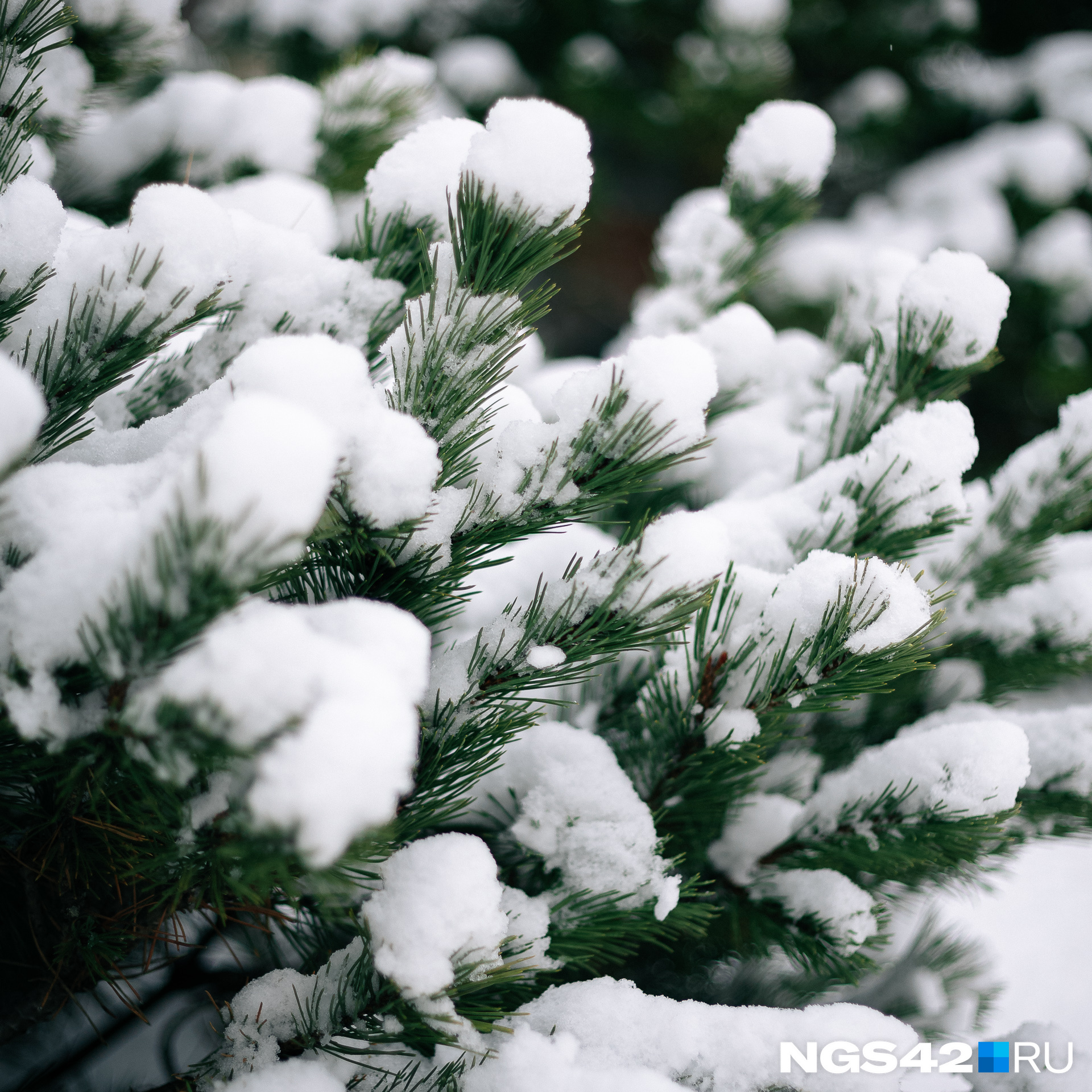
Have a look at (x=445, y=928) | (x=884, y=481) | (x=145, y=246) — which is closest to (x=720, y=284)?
(x=884, y=481)

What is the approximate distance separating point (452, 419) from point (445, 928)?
323 mm

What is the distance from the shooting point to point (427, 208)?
630 millimetres

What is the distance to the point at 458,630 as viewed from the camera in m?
0.84

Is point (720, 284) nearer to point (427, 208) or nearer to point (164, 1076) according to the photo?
point (427, 208)

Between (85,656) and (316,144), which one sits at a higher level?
(316,144)

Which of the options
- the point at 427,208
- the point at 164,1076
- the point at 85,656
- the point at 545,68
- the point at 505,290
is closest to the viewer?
the point at 85,656

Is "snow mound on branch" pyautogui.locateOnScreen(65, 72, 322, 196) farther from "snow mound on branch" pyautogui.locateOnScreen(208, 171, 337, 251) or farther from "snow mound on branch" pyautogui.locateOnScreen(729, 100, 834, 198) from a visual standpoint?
"snow mound on branch" pyautogui.locateOnScreen(729, 100, 834, 198)

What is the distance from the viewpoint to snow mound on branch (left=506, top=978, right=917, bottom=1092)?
0.54m

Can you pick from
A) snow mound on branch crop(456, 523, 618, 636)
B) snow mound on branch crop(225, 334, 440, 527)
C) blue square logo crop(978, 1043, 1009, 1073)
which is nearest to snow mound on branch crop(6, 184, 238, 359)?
snow mound on branch crop(225, 334, 440, 527)

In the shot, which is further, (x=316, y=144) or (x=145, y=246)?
(x=316, y=144)

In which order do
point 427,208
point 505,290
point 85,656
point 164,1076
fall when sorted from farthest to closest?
1. point 164,1076
2. point 427,208
3. point 505,290
4. point 85,656

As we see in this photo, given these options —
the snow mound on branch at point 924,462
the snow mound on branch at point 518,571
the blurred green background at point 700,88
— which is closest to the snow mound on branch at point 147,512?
the snow mound on branch at point 518,571

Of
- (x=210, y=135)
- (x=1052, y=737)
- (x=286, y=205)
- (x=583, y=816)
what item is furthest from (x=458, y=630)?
(x=210, y=135)

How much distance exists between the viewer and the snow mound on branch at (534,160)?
45 centimetres
